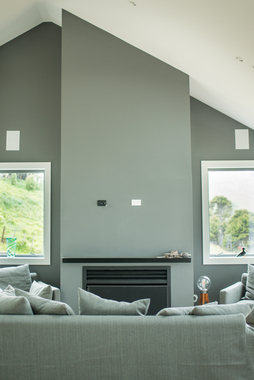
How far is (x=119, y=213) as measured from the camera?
426 centimetres

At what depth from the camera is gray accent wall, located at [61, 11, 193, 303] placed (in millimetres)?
4246

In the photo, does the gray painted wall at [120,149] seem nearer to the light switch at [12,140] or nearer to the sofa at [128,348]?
the light switch at [12,140]

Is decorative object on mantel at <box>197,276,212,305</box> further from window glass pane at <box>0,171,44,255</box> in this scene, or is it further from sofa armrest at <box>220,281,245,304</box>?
window glass pane at <box>0,171,44,255</box>

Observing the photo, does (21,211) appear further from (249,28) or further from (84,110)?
(249,28)

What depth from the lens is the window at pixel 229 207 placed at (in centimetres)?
502

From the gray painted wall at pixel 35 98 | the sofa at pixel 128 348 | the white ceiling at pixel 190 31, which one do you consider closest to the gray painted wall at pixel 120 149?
the white ceiling at pixel 190 31

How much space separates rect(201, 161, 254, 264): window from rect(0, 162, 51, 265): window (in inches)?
93.4

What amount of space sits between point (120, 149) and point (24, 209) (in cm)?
178

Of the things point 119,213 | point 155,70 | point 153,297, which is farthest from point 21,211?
point 155,70

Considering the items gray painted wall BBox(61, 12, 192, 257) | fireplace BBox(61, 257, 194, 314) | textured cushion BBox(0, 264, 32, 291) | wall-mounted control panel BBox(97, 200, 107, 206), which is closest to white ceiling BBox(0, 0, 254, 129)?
gray painted wall BBox(61, 12, 192, 257)

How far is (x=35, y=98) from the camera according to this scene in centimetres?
501

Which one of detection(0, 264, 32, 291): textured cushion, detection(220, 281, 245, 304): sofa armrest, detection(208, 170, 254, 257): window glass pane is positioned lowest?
detection(220, 281, 245, 304): sofa armrest

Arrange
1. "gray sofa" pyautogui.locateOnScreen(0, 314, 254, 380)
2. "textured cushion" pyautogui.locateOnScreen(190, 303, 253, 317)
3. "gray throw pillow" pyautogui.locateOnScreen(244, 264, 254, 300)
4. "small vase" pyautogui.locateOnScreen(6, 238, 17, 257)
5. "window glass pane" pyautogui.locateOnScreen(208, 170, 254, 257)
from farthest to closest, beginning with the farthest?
"window glass pane" pyautogui.locateOnScreen(208, 170, 254, 257) → "small vase" pyautogui.locateOnScreen(6, 238, 17, 257) → "gray throw pillow" pyautogui.locateOnScreen(244, 264, 254, 300) → "textured cushion" pyautogui.locateOnScreen(190, 303, 253, 317) → "gray sofa" pyautogui.locateOnScreen(0, 314, 254, 380)

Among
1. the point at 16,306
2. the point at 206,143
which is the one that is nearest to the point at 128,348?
the point at 16,306
